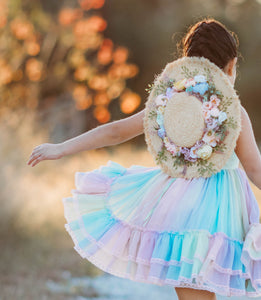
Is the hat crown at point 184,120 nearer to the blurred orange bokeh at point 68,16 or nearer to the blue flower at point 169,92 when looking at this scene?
the blue flower at point 169,92

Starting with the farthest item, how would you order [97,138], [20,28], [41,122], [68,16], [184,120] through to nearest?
[41,122]
[68,16]
[20,28]
[97,138]
[184,120]

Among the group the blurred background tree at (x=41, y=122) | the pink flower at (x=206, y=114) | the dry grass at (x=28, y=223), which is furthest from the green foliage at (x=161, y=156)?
the dry grass at (x=28, y=223)

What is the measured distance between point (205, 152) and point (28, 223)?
3.24 metres

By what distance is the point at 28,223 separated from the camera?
5.15 m

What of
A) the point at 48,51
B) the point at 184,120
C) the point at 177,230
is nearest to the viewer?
the point at 177,230

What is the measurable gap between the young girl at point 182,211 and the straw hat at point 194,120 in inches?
2.0

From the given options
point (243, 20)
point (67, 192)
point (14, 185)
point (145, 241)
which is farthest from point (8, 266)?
point (243, 20)

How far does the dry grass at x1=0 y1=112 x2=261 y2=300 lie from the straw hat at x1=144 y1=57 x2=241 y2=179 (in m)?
2.21

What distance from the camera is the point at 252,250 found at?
81.5 inches

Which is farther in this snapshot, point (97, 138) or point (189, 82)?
point (97, 138)

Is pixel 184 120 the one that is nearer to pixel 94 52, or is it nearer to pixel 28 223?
pixel 28 223

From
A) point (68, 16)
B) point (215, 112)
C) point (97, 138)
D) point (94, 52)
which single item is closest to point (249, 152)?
point (215, 112)

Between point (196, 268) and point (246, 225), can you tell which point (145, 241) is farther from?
point (246, 225)

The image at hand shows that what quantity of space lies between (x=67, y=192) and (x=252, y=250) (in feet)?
13.8
